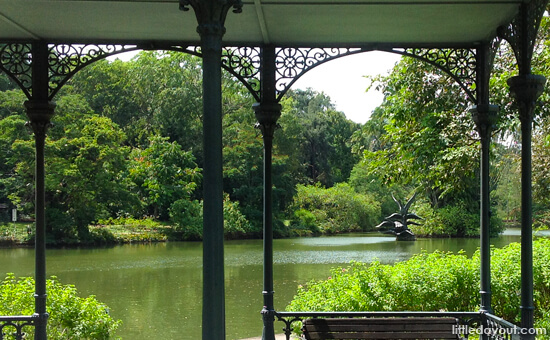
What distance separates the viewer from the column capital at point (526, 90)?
4469 mm

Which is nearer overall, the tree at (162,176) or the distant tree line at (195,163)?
the distant tree line at (195,163)

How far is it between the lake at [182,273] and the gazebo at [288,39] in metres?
5.90

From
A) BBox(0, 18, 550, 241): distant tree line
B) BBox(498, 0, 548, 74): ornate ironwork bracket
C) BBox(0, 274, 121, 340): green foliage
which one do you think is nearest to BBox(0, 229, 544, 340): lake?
BBox(0, 18, 550, 241): distant tree line

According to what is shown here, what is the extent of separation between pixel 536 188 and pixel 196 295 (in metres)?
8.15

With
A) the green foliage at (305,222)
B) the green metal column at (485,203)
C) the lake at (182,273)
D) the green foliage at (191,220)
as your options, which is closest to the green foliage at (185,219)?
the green foliage at (191,220)

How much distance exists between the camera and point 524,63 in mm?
4504

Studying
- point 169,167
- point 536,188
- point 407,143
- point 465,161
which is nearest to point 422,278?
point 465,161

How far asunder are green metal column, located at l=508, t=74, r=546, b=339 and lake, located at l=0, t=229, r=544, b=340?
6.63m

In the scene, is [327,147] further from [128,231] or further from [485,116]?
[485,116]

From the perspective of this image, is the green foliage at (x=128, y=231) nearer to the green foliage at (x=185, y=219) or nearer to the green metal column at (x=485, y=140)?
the green foliage at (x=185, y=219)

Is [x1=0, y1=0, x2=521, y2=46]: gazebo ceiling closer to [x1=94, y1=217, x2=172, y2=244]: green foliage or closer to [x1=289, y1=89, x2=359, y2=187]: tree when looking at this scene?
[x1=94, y1=217, x2=172, y2=244]: green foliage

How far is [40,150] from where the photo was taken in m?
5.40

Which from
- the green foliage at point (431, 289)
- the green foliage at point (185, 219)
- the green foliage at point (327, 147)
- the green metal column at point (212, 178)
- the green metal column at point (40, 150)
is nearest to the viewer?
the green metal column at point (212, 178)

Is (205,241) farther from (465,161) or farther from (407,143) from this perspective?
(407,143)
